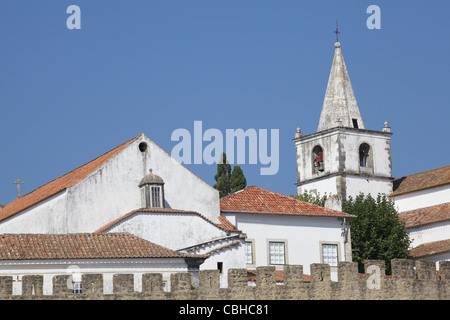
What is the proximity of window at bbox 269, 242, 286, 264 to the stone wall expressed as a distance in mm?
17239

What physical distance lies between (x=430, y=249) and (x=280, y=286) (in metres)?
37.7

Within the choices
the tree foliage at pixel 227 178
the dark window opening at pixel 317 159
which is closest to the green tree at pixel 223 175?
the tree foliage at pixel 227 178

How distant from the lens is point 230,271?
48906 mm

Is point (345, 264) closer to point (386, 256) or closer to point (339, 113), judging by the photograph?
point (386, 256)

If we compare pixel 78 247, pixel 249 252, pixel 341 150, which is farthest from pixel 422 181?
pixel 78 247

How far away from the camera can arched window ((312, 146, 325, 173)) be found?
104062mm

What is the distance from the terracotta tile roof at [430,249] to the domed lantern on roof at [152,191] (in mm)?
24944

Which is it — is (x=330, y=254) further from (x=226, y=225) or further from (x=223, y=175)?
(x=223, y=175)

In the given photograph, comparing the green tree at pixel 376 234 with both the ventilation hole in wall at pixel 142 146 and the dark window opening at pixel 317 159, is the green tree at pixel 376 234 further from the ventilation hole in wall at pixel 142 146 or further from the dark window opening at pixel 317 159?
the ventilation hole in wall at pixel 142 146

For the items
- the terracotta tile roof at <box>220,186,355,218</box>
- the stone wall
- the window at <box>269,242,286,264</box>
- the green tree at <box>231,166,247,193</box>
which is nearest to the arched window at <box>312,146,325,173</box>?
the green tree at <box>231,166,247,193</box>

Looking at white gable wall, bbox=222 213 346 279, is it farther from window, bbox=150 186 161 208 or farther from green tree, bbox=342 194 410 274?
green tree, bbox=342 194 410 274

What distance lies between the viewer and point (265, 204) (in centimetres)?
7256

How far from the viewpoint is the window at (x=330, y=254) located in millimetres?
71500
